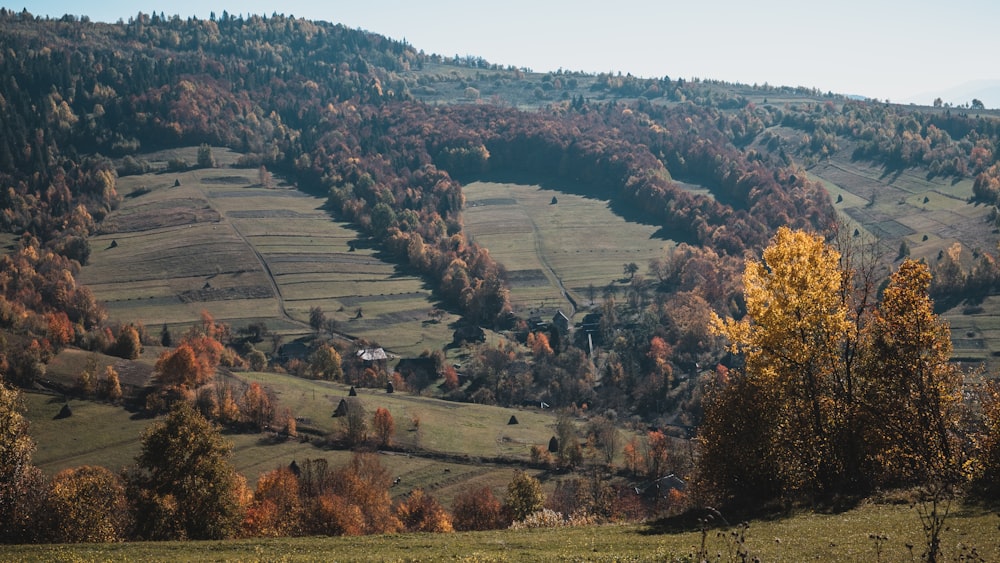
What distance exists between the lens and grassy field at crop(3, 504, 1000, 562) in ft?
89.5

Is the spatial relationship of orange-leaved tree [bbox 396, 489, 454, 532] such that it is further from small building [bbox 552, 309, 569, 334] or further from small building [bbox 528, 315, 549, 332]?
small building [bbox 552, 309, 569, 334]

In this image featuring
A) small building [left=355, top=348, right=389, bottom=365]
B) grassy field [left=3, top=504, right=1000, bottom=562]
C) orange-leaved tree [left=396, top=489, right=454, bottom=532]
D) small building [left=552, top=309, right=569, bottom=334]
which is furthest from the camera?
small building [left=552, top=309, right=569, bottom=334]

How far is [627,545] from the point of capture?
1277 inches

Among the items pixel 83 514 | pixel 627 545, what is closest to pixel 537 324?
pixel 83 514

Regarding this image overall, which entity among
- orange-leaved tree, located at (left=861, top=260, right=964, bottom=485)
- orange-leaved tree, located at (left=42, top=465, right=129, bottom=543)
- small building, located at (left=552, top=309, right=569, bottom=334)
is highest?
orange-leaved tree, located at (left=861, top=260, right=964, bottom=485)

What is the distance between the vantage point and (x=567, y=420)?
5037 inches

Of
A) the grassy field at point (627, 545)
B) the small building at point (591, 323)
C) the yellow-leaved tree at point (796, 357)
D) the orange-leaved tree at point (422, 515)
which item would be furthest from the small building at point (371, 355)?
the yellow-leaved tree at point (796, 357)

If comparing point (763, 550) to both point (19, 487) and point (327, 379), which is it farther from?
point (327, 379)

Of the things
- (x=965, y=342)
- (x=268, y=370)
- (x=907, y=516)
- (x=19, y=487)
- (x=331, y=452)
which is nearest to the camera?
(x=907, y=516)

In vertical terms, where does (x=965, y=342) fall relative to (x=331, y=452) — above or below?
above

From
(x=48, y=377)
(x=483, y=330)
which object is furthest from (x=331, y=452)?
(x=483, y=330)

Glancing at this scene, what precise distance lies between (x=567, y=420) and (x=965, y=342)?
317 ft

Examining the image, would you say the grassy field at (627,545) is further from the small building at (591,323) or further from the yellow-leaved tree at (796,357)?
the small building at (591,323)

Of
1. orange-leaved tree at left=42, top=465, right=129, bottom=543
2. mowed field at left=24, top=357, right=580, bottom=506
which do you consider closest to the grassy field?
orange-leaved tree at left=42, top=465, right=129, bottom=543
